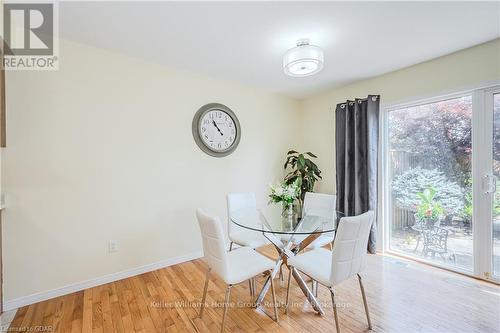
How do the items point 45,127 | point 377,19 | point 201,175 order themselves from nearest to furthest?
1. point 377,19
2. point 45,127
3. point 201,175

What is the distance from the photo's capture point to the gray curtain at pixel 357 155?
2934mm

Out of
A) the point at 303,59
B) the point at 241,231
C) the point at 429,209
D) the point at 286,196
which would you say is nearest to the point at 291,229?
the point at 286,196

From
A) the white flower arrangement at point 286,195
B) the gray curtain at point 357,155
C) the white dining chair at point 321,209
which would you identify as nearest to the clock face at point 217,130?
the white flower arrangement at point 286,195

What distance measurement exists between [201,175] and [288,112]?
2.01 metres

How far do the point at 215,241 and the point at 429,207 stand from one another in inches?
107

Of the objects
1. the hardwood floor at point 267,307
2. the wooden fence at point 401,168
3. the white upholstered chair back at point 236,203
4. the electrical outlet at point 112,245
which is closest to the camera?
the hardwood floor at point 267,307

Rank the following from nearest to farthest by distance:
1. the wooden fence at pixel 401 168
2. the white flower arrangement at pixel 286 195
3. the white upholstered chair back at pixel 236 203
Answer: the white flower arrangement at pixel 286 195 → the white upholstered chair back at pixel 236 203 → the wooden fence at pixel 401 168

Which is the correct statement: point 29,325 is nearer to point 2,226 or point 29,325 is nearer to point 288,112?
point 2,226

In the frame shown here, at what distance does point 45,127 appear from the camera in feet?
6.55

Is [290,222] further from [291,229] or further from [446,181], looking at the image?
[446,181]

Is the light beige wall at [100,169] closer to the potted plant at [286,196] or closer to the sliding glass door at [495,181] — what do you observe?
the potted plant at [286,196]

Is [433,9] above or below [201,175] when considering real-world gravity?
above

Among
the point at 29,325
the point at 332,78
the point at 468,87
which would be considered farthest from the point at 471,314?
the point at 29,325

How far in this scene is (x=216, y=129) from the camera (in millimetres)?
3047
